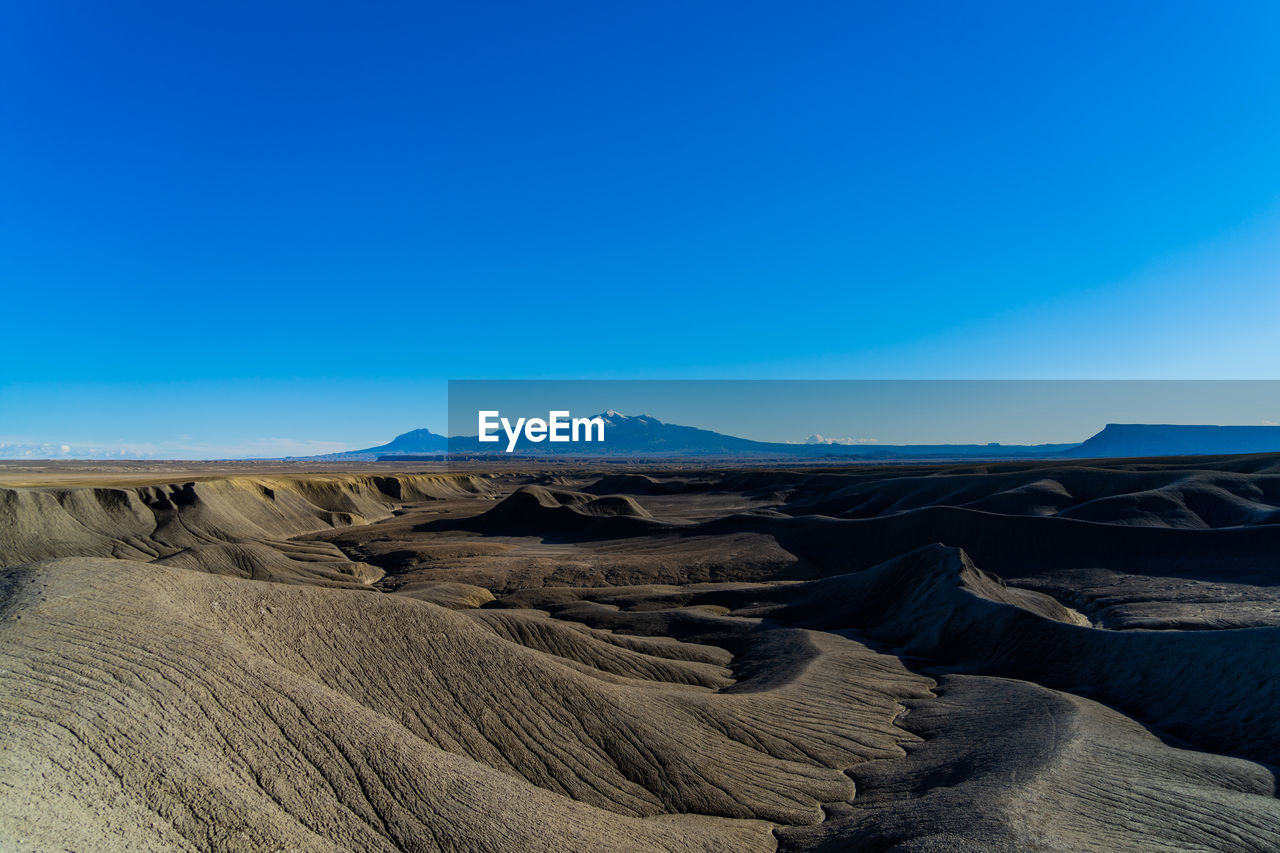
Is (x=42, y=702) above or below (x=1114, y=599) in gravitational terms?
above

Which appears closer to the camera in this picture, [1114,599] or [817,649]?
[817,649]

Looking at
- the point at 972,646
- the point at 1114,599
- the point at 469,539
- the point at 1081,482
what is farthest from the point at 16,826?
the point at 1081,482

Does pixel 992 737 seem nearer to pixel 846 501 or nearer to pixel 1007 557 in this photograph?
pixel 1007 557

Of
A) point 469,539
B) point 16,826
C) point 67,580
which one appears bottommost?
point 469,539

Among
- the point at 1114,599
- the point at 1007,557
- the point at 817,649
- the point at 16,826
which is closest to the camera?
the point at 16,826

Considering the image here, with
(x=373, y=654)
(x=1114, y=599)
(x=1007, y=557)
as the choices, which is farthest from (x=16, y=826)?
(x=1007, y=557)

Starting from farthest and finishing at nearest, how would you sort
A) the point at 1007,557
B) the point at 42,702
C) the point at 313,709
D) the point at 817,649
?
the point at 1007,557
the point at 817,649
the point at 313,709
the point at 42,702
